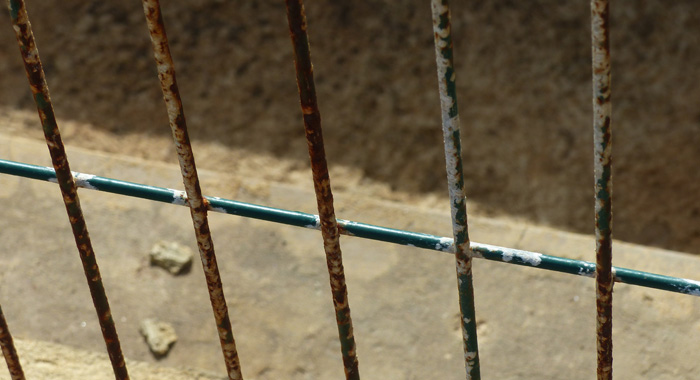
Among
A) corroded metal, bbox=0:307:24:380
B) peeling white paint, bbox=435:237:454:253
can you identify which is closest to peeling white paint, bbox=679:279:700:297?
peeling white paint, bbox=435:237:454:253

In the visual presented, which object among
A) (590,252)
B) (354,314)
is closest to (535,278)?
(590,252)

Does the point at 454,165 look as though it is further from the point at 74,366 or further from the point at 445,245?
the point at 74,366

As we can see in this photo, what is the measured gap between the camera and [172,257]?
2441 mm

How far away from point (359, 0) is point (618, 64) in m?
1.03

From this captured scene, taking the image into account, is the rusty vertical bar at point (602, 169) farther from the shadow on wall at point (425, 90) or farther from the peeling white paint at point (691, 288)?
the shadow on wall at point (425, 90)

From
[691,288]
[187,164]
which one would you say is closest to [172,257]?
[187,164]

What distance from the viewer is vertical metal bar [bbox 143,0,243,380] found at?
1062 mm

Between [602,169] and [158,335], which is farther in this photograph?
[158,335]

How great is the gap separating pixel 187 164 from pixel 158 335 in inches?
45.6

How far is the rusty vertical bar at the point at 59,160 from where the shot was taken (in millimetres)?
1098

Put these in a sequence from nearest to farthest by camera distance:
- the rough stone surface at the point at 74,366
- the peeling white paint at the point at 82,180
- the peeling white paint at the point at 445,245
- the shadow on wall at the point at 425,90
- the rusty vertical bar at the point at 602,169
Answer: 1. the rusty vertical bar at the point at 602,169
2. the peeling white paint at the point at 445,245
3. the peeling white paint at the point at 82,180
4. the rough stone surface at the point at 74,366
5. the shadow on wall at the point at 425,90

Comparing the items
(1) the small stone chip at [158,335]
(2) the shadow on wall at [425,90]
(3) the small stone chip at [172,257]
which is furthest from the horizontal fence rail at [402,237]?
(2) the shadow on wall at [425,90]

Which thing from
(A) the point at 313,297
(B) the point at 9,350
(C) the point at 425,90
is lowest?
(B) the point at 9,350

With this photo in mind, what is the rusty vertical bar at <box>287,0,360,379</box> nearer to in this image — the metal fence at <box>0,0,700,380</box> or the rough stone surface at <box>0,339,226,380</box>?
the metal fence at <box>0,0,700,380</box>
